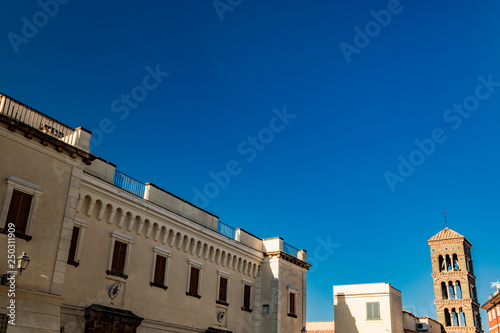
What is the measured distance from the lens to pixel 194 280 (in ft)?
91.1

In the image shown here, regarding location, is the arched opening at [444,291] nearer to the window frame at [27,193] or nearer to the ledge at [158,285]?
the ledge at [158,285]

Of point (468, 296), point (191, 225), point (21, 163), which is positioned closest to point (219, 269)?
point (191, 225)

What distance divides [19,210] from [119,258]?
7145 mm

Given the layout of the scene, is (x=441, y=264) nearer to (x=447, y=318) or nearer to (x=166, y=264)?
(x=447, y=318)

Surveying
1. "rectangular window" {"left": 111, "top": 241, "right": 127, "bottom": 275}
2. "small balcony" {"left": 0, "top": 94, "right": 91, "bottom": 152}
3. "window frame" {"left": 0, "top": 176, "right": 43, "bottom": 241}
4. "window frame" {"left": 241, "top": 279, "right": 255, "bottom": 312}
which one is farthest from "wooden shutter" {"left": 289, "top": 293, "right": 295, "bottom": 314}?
"window frame" {"left": 0, "top": 176, "right": 43, "bottom": 241}

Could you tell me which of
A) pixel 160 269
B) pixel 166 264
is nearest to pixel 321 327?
pixel 166 264

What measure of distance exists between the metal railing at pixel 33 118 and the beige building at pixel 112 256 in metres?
0.04

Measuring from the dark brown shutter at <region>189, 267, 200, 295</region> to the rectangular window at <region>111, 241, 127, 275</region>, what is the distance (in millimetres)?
5165

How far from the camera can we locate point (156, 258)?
25.4 meters

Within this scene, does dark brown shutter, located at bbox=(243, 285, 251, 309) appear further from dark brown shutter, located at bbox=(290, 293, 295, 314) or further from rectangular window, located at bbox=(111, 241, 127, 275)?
rectangular window, located at bbox=(111, 241, 127, 275)

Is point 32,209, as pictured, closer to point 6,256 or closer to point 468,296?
point 6,256

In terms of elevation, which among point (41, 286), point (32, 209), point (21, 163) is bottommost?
point (41, 286)

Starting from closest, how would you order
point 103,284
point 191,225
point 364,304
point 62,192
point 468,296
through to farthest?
point 62,192, point 103,284, point 191,225, point 364,304, point 468,296

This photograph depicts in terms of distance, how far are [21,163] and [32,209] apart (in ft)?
5.85
